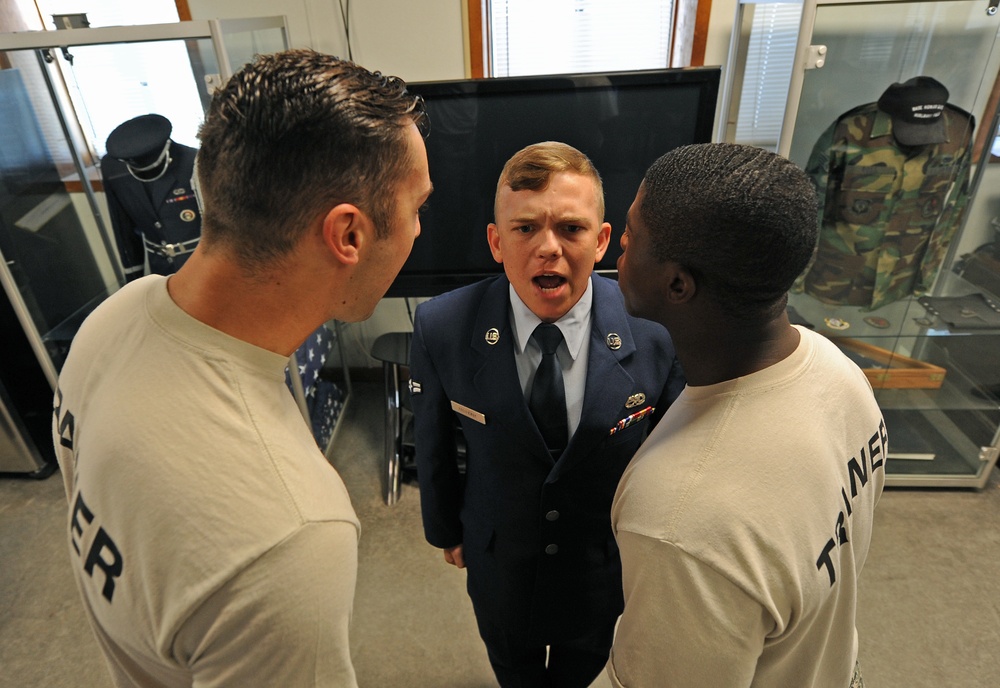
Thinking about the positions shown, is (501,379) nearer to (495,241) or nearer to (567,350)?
(567,350)

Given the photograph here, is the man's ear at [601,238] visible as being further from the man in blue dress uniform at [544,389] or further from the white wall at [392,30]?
the white wall at [392,30]

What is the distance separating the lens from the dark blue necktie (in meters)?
1.16

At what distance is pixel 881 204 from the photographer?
214 centimetres

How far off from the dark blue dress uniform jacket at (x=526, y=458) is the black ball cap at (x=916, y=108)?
1.50 m

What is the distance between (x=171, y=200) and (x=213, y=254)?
1.80 m

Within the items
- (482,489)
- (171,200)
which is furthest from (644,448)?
(171,200)

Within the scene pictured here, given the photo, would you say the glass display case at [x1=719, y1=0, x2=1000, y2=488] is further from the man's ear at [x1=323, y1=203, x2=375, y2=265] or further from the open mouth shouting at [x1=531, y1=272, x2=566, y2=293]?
the man's ear at [x1=323, y1=203, x2=375, y2=265]

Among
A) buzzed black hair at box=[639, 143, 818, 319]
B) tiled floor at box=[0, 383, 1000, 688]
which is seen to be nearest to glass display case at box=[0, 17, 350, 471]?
tiled floor at box=[0, 383, 1000, 688]

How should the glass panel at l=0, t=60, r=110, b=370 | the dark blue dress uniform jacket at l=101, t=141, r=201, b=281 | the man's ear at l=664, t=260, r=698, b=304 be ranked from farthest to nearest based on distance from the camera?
the glass panel at l=0, t=60, r=110, b=370, the dark blue dress uniform jacket at l=101, t=141, r=201, b=281, the man's ear at l=664, t=260, r=698, b=304

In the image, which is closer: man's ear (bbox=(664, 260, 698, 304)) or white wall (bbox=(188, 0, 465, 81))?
man's ear (bbox=(664, 260, 698, 304))

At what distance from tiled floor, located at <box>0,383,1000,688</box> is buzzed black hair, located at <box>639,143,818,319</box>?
5.40ft

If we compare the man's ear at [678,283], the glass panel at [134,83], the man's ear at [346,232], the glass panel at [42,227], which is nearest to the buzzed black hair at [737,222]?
the man's ear at [678,283]

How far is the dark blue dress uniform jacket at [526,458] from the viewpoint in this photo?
1.15m

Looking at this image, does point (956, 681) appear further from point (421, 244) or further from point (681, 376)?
point (421, 244)
